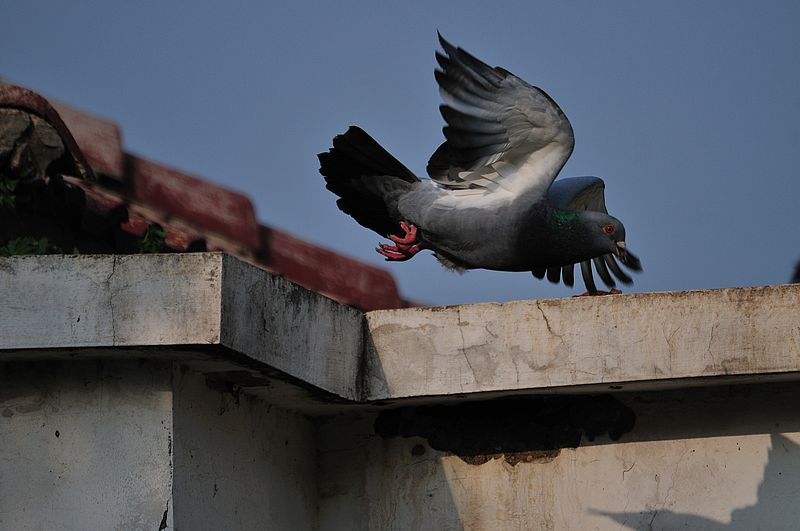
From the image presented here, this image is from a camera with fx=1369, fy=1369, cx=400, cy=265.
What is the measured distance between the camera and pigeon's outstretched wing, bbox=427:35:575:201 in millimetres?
5574

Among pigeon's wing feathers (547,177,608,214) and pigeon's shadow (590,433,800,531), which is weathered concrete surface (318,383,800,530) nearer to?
pigeon's shadow (590,433,800,531)

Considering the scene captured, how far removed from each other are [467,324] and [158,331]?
1000 mm

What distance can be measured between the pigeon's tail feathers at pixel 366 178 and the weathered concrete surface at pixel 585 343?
6.43 ft

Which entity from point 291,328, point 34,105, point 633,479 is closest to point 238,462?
point 291,328

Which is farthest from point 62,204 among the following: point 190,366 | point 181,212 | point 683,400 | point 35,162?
point 683,400

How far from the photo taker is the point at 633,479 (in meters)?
4.13

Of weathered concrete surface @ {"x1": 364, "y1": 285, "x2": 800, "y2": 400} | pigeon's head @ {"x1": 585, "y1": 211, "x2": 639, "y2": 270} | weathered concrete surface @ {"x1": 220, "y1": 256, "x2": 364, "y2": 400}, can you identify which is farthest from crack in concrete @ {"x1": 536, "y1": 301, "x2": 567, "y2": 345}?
pigeon's head @ {"x1": 585, "y1": 211, "x2": 639, "y2": 270}

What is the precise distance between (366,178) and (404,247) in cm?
41

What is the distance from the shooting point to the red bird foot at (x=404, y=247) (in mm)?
5941

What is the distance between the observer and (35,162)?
5.24 metres

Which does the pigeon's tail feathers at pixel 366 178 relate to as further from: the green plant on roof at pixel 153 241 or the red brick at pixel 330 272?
the green plant on roof at pixel 153 241

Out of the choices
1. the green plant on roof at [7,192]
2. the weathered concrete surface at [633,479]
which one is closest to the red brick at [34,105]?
the green plant on roof at [7,192]

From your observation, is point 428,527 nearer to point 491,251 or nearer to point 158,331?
point 158,331

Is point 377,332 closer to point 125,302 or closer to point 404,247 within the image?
point 125,302
